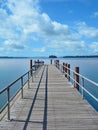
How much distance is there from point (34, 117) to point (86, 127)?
1.86m

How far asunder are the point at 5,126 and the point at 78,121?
6.82 feet

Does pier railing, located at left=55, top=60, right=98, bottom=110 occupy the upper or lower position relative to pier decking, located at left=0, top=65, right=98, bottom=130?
upper

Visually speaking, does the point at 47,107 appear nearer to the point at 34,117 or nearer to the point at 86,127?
the point at 34,117

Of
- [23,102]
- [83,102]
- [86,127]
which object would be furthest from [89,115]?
[23,102]

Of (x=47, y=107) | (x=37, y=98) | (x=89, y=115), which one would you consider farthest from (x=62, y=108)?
(x=37, y=98)

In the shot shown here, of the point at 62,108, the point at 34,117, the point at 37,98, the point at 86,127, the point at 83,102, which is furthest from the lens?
the point at 37,98

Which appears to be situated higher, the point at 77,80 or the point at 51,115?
the point at 77,80

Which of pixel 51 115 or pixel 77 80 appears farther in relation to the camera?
pixel 77 80

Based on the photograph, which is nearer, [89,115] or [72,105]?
[89,115]

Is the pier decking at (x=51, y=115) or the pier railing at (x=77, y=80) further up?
the pier railing at (x=77, y=80)

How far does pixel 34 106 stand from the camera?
10.6 m

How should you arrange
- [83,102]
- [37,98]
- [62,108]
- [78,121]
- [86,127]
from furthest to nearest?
[37,98] → [83,102] → [62,108] → [78,121] → [86,127]

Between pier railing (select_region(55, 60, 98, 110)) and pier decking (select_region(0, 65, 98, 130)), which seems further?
pier railing (select_region(55, 60, 98, 110))

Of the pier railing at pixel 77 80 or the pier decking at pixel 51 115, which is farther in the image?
the pier railing at pixel 77 80
